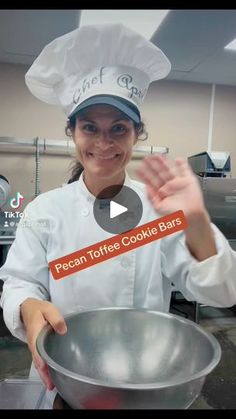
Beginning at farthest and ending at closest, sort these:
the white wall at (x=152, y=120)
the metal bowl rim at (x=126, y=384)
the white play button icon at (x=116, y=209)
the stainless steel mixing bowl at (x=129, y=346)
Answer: the white wall at (x=152, y=120) < the white play button icon at (x=116, y=209) < the stainless steel mixing bowl at (x=129, y=346) < the metal bowl rim at (x=126, y=384)

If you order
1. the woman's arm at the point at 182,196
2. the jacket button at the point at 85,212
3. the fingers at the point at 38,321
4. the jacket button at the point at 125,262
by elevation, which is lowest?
the fingers at the point at 38,321

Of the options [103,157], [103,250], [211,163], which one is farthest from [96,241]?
[211,163]

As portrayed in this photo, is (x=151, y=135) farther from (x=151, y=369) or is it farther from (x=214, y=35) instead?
(x=151, y=369)

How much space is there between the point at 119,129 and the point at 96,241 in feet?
0.55

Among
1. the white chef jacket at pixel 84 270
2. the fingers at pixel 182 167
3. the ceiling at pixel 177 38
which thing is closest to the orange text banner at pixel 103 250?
the white chef jacket at pixel 84 270

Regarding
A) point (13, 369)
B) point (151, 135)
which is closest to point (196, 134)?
point (151, 135)

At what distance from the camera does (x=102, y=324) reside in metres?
0.35

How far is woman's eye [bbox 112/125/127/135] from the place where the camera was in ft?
1.17

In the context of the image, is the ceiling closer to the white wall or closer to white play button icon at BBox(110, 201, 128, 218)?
the white wall

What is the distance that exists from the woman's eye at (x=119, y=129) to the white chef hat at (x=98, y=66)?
21mm

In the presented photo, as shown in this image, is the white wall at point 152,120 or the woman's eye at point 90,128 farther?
the white wall at point 152,120

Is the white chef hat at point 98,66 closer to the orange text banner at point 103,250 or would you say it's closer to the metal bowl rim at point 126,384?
the orange text banner at point 103,250

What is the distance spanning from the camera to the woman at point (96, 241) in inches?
11.5

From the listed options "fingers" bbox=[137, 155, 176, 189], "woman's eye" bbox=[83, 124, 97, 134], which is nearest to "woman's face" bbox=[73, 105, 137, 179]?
"woman's eye" bbox=[83, 124, 97, 134]
